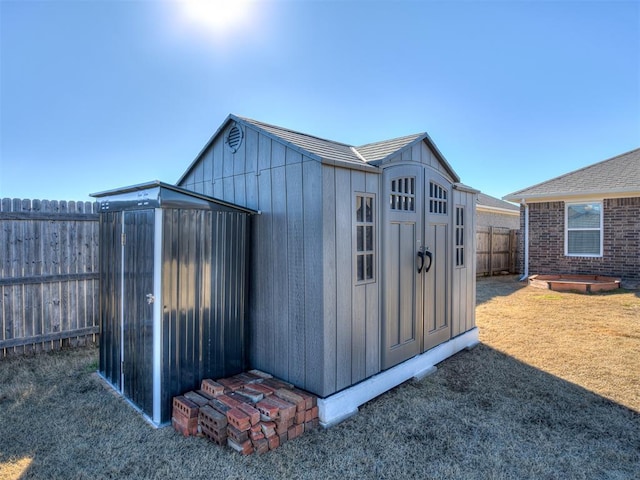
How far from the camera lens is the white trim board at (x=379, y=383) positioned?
2.97 m

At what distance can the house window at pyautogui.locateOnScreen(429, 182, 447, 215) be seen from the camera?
4.30 meters

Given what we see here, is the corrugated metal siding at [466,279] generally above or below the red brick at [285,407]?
above

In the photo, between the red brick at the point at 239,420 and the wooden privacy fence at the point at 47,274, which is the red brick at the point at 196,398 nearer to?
the red brick at the point at 239,420

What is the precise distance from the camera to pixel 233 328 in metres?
3.50

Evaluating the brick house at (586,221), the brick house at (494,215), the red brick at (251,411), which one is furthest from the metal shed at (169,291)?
the brick house at (494,215)

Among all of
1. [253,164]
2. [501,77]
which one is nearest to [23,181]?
[253,164]

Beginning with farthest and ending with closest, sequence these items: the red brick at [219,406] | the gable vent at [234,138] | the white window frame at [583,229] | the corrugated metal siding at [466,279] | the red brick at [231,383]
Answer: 1. the white window frame at [583,229]
2. the corrugated metal siding at [466,279]
3. the gable vent at [234,138]
4. the red brick at [231,383]
5. the red brick at [219,406]

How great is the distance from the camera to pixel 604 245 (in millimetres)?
9758

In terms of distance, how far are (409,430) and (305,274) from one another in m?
1.57

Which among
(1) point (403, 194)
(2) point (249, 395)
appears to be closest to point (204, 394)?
(2) point (249, 395)

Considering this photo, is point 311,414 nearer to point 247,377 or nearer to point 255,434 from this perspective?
point 255,434

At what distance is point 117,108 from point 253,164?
4.30m

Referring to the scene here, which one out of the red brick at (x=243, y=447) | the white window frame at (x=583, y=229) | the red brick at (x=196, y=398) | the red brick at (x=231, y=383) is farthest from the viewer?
the white window frame at (x=583, y=229)

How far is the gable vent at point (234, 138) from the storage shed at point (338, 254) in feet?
0.05
